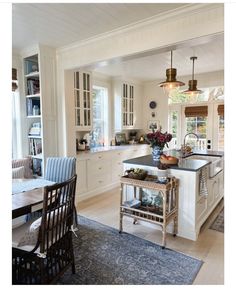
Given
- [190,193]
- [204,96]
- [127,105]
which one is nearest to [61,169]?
[190,193]

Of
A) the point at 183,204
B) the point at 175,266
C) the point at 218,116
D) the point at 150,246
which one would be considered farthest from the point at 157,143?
the point at 218,116

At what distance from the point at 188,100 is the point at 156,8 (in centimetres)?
359

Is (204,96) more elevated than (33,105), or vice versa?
(204,96)

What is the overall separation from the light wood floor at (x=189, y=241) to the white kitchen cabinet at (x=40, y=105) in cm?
112

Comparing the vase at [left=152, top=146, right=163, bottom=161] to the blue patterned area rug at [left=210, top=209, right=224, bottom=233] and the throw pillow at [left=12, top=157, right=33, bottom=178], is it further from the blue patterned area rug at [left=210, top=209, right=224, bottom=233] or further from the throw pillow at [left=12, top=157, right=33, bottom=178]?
the throw pillow at [left=12, top=157, right=33, bottom=178]

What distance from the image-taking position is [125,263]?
2193 mm

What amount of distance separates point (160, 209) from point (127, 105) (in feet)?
11.5

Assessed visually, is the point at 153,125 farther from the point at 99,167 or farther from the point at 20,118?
the point at 20,118

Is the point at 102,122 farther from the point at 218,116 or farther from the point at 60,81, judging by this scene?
the point at 218,116

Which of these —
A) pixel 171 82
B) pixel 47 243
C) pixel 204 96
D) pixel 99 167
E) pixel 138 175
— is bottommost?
pixel 47 243

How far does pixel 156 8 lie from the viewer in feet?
7.37

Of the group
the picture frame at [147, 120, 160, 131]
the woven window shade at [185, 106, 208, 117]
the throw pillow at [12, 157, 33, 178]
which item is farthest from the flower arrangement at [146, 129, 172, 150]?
the picture frame at [147, 120, 160, 131]

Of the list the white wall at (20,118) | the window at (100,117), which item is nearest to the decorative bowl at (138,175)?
the white wall at (20,118)

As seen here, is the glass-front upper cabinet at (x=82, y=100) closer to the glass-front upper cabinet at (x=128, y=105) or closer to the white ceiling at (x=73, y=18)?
the white ceiling at (x=73, y=18)
